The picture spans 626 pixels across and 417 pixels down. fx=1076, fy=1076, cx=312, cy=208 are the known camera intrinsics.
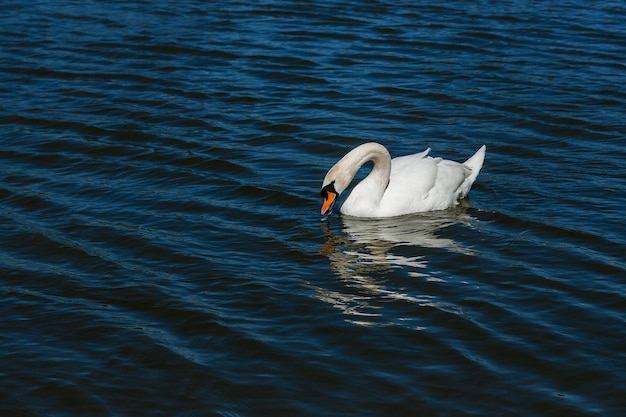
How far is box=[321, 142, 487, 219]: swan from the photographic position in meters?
11.7

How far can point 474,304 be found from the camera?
926cm

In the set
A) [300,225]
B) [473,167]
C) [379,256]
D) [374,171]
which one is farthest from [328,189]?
[473,167]

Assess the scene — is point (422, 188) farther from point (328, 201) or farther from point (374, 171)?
point (328, 201)

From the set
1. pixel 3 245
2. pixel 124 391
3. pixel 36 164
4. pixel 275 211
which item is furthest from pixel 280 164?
pixel 124 391

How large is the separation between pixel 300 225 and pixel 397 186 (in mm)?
1248

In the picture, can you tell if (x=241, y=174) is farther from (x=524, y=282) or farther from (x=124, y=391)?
(x=124, y=391)

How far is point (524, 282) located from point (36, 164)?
6.38 m

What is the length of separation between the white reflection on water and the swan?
0.11 meters

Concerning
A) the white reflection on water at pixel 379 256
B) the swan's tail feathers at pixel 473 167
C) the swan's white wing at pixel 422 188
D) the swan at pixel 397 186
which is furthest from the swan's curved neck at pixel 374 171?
the swan's tail feathers at pixel 473 167

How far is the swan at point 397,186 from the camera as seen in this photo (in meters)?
11.7

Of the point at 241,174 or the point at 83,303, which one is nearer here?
the point at 83,303

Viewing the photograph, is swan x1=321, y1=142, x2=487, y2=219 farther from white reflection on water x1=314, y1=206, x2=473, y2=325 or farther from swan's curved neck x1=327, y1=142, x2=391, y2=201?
white reflection on water x1=314, y1=206, x2=473, y2=325

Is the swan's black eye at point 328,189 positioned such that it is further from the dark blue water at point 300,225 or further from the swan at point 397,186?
the dark blue water at point 300,225

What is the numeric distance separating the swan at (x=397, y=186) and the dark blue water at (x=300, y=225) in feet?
0.56
